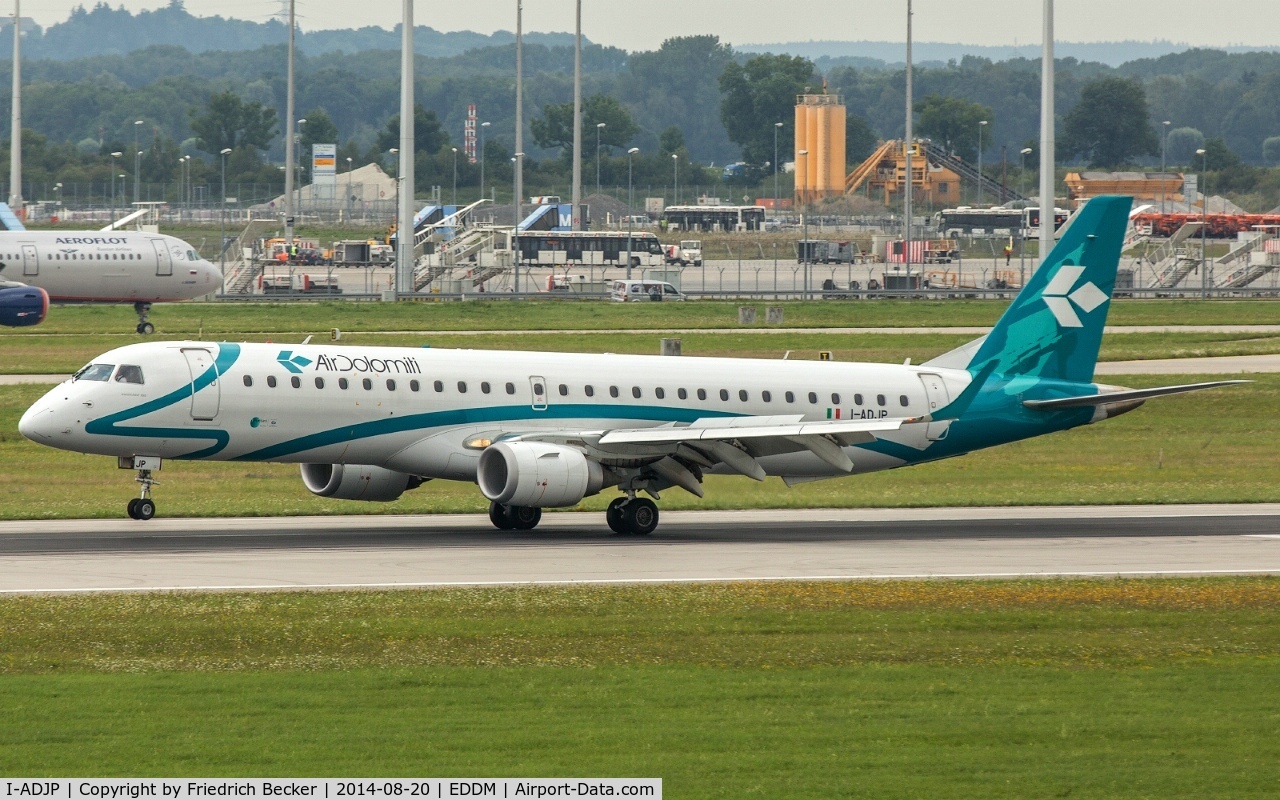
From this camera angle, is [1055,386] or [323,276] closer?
[1055,386]

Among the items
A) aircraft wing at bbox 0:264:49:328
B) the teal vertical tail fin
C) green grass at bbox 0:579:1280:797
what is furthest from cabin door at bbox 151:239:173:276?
green grass at bbox 0:579:1280:797

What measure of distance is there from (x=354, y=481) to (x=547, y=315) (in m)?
61.9

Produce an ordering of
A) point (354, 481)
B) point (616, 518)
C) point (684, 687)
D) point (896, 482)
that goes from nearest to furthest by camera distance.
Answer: point (684, 687)
point (616, 518)
point (354, 481)
point (896, 482)

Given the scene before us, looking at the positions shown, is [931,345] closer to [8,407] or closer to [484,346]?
[484,346]

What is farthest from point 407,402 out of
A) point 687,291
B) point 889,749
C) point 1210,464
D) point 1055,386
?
point 687,291

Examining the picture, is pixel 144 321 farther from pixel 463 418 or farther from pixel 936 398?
pixel 936 398

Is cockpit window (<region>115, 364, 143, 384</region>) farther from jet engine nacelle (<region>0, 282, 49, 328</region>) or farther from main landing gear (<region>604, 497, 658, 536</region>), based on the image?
jet engine nacelle (<region>0, 282, 49, 328</region>)

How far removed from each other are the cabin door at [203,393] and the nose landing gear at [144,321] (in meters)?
52.0

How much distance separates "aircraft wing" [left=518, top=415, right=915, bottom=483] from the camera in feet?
118

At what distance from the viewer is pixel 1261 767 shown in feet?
58.2

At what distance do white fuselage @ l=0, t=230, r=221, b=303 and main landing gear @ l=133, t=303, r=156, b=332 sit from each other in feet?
4.59

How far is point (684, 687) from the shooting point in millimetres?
21141

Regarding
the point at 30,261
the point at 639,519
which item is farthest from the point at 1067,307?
the point at 30,261

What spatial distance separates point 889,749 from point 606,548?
55.1 feet
